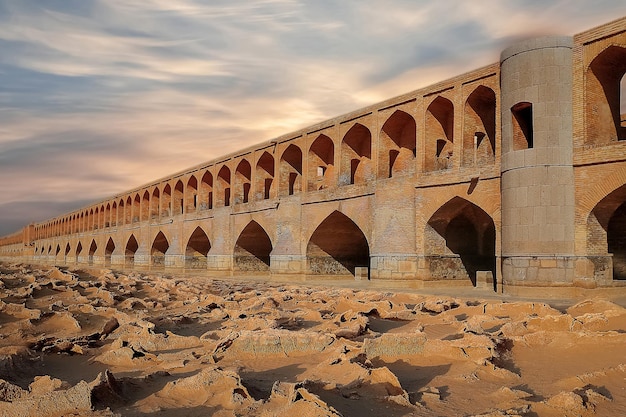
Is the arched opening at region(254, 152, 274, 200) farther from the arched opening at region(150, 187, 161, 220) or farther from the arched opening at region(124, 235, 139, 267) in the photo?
the arched opening at region(124, 235, 139, 267)

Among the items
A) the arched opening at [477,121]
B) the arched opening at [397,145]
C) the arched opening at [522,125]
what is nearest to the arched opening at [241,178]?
the arched opening at [397,145]

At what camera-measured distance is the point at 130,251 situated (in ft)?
127

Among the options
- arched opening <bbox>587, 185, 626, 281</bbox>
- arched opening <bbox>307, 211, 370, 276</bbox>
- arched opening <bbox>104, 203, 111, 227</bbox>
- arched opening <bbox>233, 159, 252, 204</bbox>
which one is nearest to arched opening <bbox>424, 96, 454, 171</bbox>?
arched opening <bbox>307, 211, 370, 276</bbox>

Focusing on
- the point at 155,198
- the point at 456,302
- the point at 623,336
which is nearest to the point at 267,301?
the point at 456,302

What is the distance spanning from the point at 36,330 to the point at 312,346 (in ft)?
14.7

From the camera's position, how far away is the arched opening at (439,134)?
1612cm

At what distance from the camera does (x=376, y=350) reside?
18.7 feet

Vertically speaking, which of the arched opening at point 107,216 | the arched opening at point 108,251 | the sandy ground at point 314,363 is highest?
the arched opening at point 107,216

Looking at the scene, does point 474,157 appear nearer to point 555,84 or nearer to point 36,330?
point 555,84

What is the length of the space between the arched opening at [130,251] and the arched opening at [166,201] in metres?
5.79

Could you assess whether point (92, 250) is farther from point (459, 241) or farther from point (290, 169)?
point (459, 241)

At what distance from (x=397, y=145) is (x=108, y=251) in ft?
106

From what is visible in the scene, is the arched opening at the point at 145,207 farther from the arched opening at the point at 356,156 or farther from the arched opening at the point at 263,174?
the arched opening at the point at 356,156

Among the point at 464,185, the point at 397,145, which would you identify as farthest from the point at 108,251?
the point at 464,185
